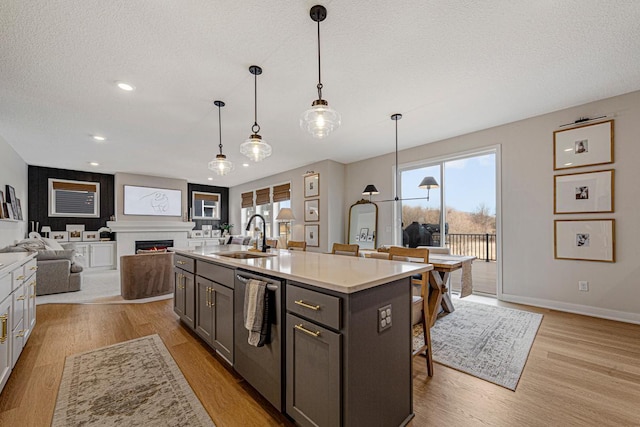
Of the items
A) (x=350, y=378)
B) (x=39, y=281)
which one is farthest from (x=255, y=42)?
(x=39, y=281)

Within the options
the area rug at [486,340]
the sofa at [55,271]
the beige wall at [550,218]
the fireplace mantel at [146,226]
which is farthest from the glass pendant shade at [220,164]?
the fireplace mantel at [146,226]

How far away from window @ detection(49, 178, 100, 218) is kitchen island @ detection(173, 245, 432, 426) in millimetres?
7758

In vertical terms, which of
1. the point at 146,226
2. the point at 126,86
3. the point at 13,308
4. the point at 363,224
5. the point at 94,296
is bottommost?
the point at 94,296

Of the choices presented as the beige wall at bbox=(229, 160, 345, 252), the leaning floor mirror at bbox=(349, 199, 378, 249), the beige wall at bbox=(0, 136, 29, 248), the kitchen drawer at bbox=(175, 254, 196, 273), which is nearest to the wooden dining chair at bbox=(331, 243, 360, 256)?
the kitchen drawer at bbox=(175, 254, 196, 273)

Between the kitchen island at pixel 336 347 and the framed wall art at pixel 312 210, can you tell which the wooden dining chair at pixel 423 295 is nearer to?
the kitchen island at pixel 336 347

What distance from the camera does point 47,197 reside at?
667 centimetres

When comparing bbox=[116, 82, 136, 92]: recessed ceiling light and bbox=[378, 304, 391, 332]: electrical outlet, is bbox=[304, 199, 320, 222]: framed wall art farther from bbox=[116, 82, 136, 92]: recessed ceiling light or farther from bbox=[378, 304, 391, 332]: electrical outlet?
bbox=[378, 304, 391, 332]: electrical outlet

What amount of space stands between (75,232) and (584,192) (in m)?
10.2

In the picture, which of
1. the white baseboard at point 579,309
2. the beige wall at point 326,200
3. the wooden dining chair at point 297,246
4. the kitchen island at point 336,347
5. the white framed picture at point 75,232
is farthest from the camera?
the white framed picture at point 75,232

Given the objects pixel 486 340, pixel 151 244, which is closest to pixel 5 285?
pixel 486 340

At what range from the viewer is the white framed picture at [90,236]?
6.95m

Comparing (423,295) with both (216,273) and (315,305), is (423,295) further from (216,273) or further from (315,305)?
(216,273)

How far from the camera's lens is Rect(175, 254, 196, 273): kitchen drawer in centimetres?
273

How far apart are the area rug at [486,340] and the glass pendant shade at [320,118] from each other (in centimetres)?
211
